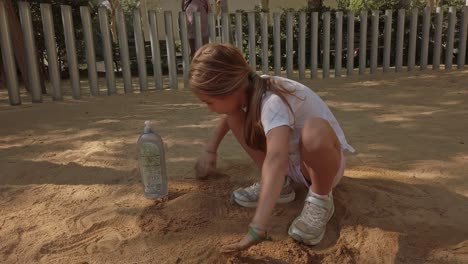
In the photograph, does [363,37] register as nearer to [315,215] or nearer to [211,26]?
[211,26]

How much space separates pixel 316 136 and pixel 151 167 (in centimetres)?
89

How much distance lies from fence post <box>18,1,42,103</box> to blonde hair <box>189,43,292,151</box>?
4054 mm

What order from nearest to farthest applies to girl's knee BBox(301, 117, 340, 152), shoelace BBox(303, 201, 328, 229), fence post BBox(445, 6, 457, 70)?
1. girl's knee BBox(301, 117, 340, 152)
2. shoelace BBox(303, 201, 328, 229)
3. fence post BBox(445, 6, 457, 70)

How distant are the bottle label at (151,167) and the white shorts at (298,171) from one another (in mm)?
662

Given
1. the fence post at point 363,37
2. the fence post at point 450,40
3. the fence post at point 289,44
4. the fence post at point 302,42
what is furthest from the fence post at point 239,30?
the fence post at point 450,40

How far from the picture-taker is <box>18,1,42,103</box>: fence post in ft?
16.1

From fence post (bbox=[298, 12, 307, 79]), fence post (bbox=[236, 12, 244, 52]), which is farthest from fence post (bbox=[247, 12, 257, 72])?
fence post (bbox=[298, 12, 307, 79])

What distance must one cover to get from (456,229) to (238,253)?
954 millimetres

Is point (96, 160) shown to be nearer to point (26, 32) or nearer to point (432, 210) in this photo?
point (432, 210)

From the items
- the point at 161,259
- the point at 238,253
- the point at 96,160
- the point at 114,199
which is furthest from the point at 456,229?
the point at 96,160

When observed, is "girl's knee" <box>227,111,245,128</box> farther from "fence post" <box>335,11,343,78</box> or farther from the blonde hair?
"fence post" <box>335,11,343,78</box>

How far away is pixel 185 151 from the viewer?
3.06 m

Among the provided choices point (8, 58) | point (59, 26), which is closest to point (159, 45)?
point (8, 58)

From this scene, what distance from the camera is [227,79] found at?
5.21 ft
